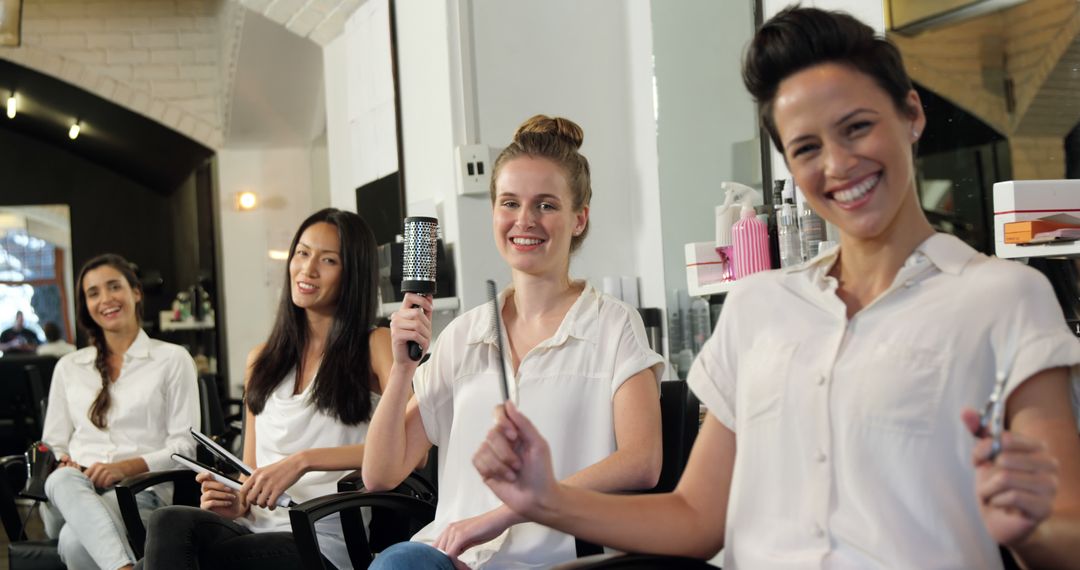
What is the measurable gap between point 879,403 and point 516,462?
1.31 ft

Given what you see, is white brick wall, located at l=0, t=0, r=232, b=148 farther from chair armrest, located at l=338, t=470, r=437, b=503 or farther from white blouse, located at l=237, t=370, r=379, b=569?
chair armrest, located at l=338, t=470, r=437, b=503

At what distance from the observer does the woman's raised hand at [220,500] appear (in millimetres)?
2643

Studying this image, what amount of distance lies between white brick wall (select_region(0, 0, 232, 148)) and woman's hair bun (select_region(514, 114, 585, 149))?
582 cm

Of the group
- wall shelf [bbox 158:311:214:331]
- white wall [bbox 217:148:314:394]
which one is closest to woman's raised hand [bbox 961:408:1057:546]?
white wall [bbox 217:148:314:394]

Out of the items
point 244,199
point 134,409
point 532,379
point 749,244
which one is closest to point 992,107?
point 749,244

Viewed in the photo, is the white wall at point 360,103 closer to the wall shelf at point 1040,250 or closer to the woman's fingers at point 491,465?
the wall shelf at point 1040,250

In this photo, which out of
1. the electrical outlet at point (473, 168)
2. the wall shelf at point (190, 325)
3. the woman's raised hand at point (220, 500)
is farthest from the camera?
the wall shelf at point (190, 325)

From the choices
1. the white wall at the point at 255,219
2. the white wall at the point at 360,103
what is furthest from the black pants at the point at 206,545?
the white wall at the point at 255,219

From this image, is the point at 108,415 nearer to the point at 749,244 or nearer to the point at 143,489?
the point at 143,489

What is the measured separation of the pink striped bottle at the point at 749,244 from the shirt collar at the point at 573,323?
2.30 feet

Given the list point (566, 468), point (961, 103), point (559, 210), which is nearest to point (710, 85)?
point (961, 103)

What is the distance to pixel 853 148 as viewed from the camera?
129 cm

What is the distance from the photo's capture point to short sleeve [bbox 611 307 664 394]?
200cm

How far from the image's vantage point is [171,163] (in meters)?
9.62
